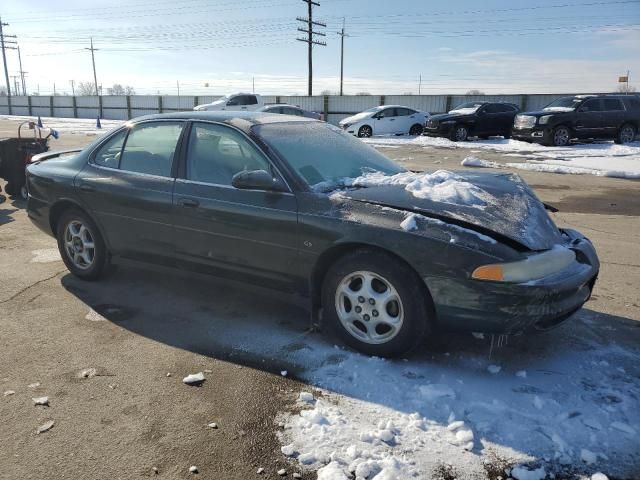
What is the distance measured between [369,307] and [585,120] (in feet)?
58.2

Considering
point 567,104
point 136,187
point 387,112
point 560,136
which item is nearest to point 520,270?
point 136,187

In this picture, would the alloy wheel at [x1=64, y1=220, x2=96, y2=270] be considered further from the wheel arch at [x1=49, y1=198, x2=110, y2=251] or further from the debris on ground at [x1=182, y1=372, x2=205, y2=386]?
the debris on ground at [x1=182, y1=372, x2=205, y2=386]

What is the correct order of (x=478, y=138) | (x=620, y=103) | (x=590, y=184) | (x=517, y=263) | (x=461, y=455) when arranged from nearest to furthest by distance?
(x=461, y=455) → (x=517, y=263) → (x=590, y=184) → (x=620, y=103) → (x=478, y=138)

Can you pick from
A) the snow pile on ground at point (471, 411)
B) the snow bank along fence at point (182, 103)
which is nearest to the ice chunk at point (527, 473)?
the snow pile on ground at point (471, 411)

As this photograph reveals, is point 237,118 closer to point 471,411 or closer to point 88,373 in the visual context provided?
point 88,373

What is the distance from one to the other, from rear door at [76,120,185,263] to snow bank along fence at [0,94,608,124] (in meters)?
26.4

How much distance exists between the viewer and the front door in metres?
3.61

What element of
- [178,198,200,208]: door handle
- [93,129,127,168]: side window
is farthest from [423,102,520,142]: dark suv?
[178,198,200,208]: door handle

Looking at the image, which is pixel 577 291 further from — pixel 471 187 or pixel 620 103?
pixel 620 103

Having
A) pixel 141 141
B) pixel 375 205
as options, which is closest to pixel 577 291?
pixel 375 205

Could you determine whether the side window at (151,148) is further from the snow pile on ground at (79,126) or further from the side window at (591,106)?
the side window at (591,106)

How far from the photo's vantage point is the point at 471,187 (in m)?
3.67

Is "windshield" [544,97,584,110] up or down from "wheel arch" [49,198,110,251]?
up

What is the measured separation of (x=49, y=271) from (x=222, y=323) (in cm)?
227
